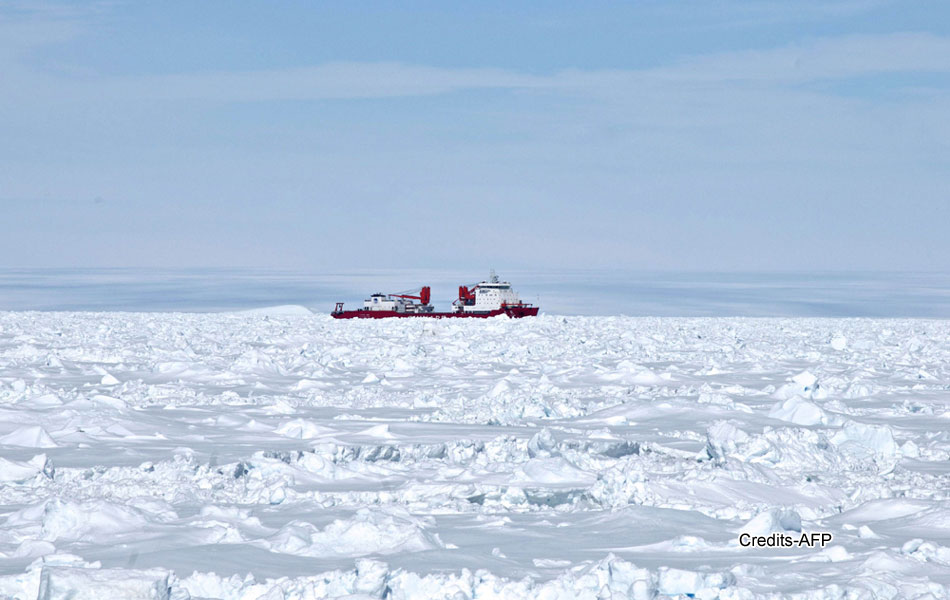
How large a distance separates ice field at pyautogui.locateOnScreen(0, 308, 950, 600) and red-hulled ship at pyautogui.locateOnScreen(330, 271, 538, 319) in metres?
33.2

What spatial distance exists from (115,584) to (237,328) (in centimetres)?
2662

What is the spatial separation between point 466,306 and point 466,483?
43189 millimetres

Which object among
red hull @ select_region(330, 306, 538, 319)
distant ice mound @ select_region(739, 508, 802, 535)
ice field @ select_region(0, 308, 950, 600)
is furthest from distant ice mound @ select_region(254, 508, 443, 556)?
red hull @ select_region(330, 306, 538, 319)

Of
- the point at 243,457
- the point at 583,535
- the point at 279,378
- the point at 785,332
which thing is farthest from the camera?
the point at 785,332

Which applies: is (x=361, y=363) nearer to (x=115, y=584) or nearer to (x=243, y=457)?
(x=243, y=457)

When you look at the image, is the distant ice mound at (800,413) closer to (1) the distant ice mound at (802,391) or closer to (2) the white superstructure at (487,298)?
(1) the distant ice mound at (802,391)

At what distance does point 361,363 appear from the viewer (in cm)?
1752

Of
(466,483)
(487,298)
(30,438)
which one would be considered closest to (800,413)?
(466,483)

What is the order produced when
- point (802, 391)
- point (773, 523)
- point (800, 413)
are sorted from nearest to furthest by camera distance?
point (773, 523) < point (800, 413) < point (802, 391)

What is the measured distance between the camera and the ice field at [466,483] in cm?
446

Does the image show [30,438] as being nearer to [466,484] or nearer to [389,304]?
[466,484]

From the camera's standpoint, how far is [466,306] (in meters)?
50.3

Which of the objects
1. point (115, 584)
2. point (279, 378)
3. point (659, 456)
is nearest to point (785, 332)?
point (279, 378)

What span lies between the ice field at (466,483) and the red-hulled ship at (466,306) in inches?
1306
